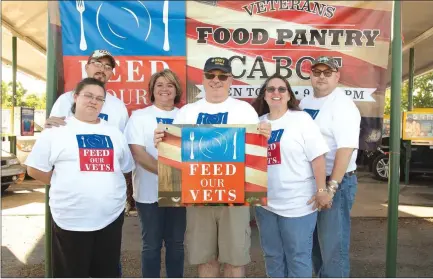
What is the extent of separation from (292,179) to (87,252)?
155 centimetres

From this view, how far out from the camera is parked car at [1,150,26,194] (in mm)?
9891

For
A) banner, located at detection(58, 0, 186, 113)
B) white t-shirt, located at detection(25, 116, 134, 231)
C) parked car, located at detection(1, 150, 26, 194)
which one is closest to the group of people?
white t-shirt, located at detection(25, 116, 134, 231)

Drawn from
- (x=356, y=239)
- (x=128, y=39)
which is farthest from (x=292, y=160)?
(x=356, y=239)

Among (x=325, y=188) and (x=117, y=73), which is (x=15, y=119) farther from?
(x=325, y=188)

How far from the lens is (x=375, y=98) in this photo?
4.54 meters

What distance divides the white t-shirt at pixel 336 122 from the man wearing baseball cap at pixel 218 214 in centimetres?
65

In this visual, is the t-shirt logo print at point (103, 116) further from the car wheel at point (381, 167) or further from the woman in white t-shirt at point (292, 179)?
the car wheel at point (381, 167)

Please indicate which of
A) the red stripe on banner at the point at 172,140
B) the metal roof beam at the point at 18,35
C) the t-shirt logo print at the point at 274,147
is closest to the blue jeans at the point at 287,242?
the t-shirt logo print at the point at 274,147

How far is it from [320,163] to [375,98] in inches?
66.4

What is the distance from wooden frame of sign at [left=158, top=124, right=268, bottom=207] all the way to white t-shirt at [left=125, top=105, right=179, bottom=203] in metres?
0.41

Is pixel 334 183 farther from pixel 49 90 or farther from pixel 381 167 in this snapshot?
pixel 381 167

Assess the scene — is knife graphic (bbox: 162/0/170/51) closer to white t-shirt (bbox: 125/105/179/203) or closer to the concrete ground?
white t-shirt (bbox: 125/105/179/203)

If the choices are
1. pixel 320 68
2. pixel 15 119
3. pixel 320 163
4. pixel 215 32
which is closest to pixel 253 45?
pixel 215 32

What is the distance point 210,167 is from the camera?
3.20 m
